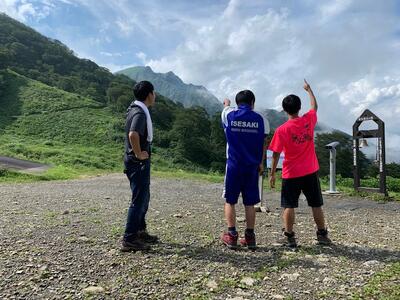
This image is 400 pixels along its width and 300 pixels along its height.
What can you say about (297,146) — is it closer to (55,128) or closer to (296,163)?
(296,163)

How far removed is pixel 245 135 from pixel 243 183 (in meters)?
0.63

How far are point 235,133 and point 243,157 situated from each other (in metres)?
0.32

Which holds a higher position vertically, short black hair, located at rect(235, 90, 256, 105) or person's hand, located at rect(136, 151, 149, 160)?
short black hair, located at rect(235, 90, 256, 105)

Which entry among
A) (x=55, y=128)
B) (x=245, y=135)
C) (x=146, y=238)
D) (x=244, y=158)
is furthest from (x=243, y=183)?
(x=55, y=128)

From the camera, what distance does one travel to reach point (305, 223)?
24.2ft

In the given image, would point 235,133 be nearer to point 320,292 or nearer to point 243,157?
point 243,157

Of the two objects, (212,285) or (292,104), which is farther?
(292,104)

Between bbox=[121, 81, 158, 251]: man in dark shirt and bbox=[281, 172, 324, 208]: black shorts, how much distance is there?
6.14 feet

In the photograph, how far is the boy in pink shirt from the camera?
5555 mm

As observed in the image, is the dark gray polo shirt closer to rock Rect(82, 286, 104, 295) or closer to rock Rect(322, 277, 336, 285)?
rock Rect(82, 286, 104, 295)

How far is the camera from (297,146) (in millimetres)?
5551

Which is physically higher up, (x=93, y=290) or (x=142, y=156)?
(x=142, y=156)

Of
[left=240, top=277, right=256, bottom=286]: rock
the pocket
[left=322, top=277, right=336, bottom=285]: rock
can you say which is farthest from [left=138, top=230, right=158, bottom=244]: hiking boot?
[left=322, top=277, right=336, bottom=285]: rock

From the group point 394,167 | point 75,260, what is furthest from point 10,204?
point 394,167
